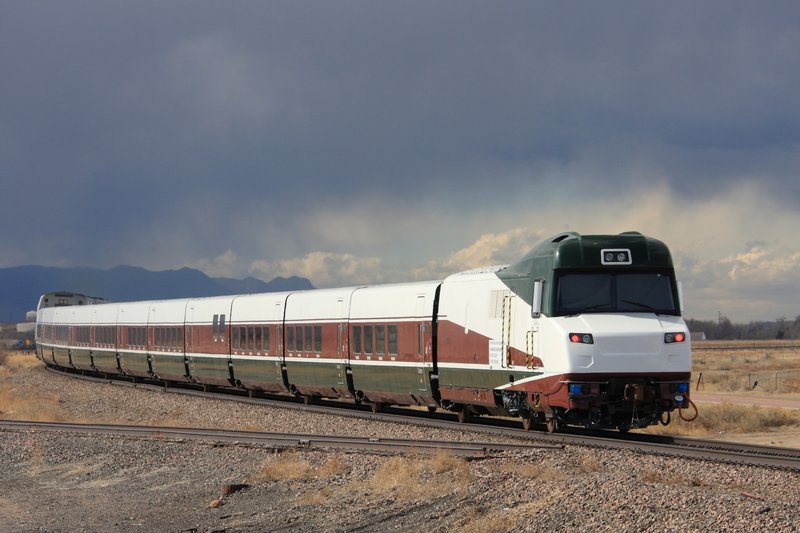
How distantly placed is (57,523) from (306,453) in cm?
492

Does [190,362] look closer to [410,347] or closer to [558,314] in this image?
[410,347]

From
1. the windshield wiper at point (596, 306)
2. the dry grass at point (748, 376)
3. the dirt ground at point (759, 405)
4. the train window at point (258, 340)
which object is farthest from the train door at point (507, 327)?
the dry grass at point (748, 376)

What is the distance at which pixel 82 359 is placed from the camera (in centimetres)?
5519

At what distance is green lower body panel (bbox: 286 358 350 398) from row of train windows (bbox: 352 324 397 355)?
120cm

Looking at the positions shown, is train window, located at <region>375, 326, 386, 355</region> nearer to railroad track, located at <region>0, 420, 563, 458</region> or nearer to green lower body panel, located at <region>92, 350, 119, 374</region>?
railroad track, located at <region>0, 420, 563, 458</region>

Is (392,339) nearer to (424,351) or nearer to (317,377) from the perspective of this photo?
(424,351)

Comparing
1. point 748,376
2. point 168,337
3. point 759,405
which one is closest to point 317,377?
point 168,337

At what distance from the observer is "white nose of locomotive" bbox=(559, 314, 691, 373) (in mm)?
17156

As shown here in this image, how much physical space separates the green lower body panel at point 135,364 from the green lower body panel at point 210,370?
19.9 feet

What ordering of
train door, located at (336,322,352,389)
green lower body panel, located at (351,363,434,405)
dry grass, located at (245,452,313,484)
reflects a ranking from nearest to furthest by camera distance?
dry grass, located at (245,452,313,484) < green lower body panel, located at (351,363,434,405) < train door, located at (336,322,352,389)

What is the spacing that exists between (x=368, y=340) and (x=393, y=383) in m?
1.85

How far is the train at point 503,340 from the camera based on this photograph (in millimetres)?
17328

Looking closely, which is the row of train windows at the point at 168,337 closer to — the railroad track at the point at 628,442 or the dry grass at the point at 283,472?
the railroad track at the point at 628,442

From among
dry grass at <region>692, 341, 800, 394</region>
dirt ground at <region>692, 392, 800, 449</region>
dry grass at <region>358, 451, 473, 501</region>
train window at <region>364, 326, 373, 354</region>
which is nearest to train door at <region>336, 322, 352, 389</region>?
train window at <region>364, 326, 373, 354</region>
